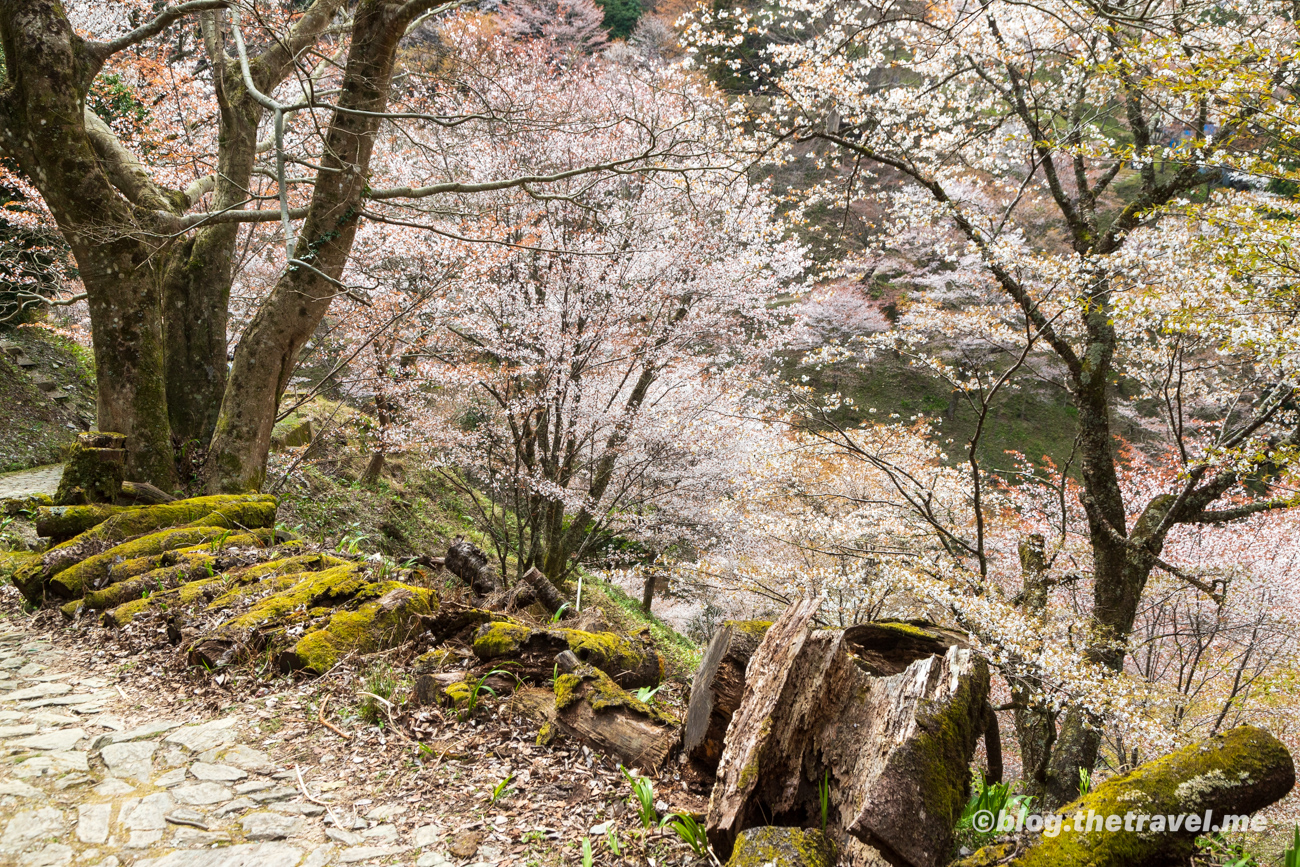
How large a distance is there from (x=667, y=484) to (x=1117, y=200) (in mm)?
25098

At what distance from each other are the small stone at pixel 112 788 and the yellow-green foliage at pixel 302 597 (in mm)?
1181

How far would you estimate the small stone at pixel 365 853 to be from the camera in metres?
2.10

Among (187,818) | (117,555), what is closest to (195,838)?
(187,818)

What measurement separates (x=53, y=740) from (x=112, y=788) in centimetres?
72

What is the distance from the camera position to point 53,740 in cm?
285

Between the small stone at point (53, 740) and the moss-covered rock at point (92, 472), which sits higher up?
the moss-covered rock at point (92, 472)

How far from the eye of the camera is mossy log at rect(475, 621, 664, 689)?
3.36 meters

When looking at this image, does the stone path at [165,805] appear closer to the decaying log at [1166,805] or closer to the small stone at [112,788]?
the small stone at [112,788]

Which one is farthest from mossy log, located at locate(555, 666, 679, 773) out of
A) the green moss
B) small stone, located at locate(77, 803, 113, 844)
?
small stone, located at locate(77, 803, 113, 844)

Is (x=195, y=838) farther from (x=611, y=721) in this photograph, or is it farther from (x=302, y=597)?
(x=302, y=597)

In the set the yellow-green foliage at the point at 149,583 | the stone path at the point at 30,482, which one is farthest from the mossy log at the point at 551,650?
the stone path at the point at 30,482

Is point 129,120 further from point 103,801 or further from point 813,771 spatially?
point 813,771

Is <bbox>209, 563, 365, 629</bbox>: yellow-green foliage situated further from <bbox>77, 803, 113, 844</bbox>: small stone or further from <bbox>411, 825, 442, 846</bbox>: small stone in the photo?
<bbox>411, 825, 442, 846</bbox>: small stone

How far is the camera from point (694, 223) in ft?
32.2
